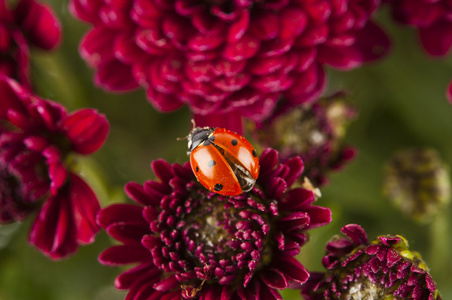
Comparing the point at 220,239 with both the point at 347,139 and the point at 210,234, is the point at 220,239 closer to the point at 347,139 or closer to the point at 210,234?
the point at 210,234

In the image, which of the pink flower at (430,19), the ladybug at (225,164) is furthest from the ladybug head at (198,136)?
the pink flower at (430,19)

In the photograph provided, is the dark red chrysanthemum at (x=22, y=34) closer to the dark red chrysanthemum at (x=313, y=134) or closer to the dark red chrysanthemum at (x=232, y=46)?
the dark red chrysanthemum at (x=232, y=46)

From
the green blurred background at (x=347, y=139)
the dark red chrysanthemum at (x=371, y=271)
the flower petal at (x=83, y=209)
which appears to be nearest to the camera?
the dark red chrysanthemum at (x=371, y=271)

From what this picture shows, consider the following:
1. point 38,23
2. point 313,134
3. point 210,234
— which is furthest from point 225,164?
point 38,23

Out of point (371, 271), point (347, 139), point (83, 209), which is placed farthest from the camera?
point (347, 139)

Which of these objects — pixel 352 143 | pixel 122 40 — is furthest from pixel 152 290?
pixel 352 143

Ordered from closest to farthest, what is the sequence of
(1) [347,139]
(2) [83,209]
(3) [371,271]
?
(3) [371,271] < (2) [83,209] < (1) [347,139]

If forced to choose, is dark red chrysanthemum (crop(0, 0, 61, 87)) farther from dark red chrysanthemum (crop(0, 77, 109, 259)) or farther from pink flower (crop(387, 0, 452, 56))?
pink flower (crop(387, 0, 452, 56))
